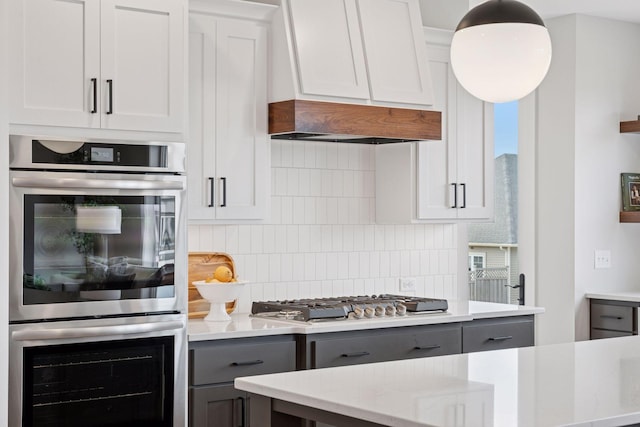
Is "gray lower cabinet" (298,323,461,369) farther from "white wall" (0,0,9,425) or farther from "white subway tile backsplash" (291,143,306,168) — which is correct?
"white wall" (0,0,9,425)

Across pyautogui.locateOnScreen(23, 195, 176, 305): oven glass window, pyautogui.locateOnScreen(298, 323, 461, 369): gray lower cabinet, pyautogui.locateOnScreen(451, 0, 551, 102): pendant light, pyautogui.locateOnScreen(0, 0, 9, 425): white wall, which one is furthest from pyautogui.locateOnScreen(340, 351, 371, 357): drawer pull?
pyautogui.locateOnScreen(451, 0, 551, 102): pendant light

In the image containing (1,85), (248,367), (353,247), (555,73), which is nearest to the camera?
(1,85)

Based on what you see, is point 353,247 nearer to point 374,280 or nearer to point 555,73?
point 374,280

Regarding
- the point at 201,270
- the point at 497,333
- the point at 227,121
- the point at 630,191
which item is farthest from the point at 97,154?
the point at 630,191

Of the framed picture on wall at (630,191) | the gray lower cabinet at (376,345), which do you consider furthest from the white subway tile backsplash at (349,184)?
the framed picture on wall at (630,191)

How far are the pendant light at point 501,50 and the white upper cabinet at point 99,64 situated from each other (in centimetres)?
145

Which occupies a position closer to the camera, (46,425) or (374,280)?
(46,425)

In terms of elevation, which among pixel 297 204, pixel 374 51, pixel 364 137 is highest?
pixel 374 51

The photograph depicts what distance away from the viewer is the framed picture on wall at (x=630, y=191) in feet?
21.2

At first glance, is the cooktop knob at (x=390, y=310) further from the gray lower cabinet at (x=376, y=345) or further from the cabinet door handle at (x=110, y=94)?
the cabinet door handle at (x=110, y=94)

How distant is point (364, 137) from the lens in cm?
482

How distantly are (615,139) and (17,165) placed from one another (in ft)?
14.1

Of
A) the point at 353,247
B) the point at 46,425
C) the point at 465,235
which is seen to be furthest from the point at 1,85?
the point at 465,235

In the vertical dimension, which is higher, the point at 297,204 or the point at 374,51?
the point at 374,51
